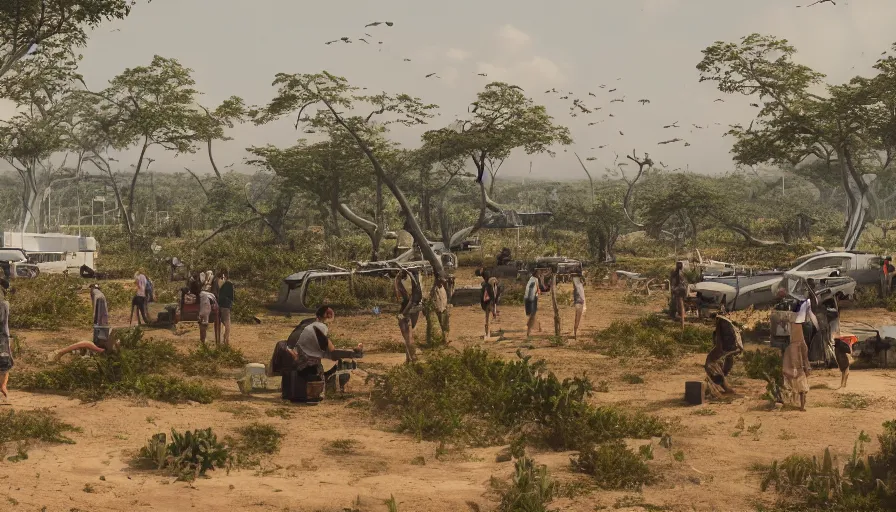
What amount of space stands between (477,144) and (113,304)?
1728 cm

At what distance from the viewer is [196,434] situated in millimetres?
8922

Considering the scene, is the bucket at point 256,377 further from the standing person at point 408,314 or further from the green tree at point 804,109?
the green tree at point 804,109

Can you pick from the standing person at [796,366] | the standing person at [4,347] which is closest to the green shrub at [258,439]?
the standing person at [4,347]

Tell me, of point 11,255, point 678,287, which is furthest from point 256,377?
point 11,255

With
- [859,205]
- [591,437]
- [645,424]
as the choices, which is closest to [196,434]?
[591,437]

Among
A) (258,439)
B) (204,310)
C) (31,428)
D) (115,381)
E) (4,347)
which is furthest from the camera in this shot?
(204,310)

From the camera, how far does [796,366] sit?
11.0 meters

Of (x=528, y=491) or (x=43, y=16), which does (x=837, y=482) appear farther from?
(x=43, y=16)

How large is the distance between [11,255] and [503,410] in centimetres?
2335

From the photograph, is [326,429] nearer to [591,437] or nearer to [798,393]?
[591,437]

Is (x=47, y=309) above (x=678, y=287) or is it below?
below

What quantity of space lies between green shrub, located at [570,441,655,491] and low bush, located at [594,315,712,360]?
715cm

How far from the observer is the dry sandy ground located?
7895 millimetres

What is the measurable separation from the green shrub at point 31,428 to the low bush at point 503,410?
4.03 metres
